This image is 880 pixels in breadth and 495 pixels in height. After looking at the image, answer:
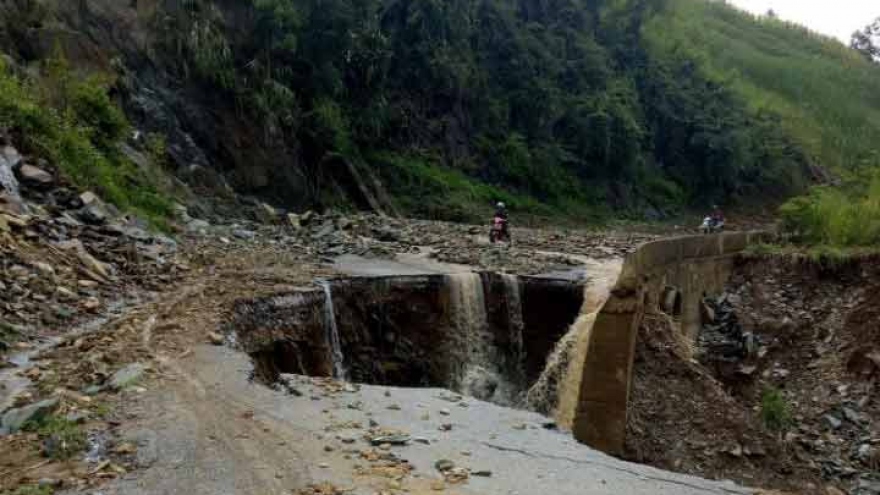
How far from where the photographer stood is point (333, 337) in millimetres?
10602

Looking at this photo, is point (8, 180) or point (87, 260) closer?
point (87, 260)

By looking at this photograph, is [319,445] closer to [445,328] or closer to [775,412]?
[445,328]

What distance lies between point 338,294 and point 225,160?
1309cm

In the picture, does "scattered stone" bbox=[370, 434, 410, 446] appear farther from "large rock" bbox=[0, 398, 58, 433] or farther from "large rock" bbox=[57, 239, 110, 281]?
"large rock" bbox=[57, 239, 110, 281]

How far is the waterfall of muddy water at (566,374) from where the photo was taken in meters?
10.3

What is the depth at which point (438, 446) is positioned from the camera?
5520 mm

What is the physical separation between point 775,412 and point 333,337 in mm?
8466

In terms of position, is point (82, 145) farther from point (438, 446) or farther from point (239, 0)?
point (239, 0)

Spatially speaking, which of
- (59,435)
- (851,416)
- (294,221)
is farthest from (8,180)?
(851,416)

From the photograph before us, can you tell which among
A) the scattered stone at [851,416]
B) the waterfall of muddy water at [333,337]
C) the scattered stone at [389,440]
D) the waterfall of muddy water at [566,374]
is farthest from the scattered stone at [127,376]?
the scattered stone at [851,416]

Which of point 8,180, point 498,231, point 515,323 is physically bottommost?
point 515,323

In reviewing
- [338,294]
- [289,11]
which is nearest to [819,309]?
[338,294]

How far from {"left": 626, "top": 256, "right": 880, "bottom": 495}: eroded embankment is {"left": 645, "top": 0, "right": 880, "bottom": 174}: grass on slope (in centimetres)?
3685

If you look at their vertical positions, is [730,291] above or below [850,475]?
above
